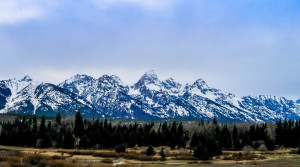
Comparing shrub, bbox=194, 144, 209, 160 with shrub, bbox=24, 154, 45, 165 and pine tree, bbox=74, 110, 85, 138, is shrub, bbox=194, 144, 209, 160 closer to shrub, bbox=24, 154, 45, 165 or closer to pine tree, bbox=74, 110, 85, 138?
shrub, bbox=24, 154, 45, 165

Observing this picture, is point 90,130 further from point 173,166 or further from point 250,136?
point 173,166

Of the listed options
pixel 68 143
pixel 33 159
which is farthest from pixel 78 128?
pixel 33 159

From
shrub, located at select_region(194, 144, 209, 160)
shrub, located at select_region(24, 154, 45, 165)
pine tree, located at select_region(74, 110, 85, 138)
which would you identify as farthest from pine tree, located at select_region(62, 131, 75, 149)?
shrub, located at select_region(24, 154, 45, 165)

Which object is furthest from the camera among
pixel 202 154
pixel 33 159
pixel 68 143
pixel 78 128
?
pixel 78 128

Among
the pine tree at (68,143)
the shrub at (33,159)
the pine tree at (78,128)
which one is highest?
the pine tree at (78,128)

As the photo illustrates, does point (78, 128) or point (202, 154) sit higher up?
point (78, 128)

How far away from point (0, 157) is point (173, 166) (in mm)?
27580

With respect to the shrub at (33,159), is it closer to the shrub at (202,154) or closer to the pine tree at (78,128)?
the shrub at (202,154)

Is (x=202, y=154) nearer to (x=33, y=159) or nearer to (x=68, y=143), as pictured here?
(x=33, y=159)

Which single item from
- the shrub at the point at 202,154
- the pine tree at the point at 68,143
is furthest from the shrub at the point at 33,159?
the pine tree at the point at 68,143

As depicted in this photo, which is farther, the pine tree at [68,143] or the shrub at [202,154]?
the pine tree at [68,143]

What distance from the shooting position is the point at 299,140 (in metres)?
117

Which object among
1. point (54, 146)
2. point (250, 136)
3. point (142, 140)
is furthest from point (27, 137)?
point (250, 136)

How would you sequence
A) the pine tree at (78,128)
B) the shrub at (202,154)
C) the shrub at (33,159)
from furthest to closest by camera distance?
the pine tree at (78,128), the shrub at (202,154), the shrub at (33,159)
